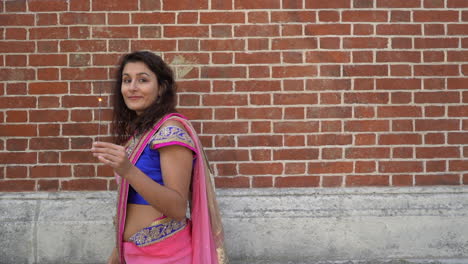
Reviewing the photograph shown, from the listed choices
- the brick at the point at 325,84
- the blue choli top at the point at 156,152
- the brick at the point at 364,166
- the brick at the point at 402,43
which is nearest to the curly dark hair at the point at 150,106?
the blue choli top at the point at 156,152

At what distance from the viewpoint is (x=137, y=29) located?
3.62m

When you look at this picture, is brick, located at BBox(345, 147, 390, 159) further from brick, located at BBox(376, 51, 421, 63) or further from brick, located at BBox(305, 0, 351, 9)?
brick, located at BBox(305, 0, 351, 9)

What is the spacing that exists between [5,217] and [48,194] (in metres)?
0.38

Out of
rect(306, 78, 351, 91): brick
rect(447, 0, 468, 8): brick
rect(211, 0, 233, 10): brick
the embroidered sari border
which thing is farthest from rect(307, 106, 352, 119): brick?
the embroidered sari border

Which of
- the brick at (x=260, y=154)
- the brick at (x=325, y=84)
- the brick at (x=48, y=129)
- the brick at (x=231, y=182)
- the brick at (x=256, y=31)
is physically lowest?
the brick at (x=231, y=182)

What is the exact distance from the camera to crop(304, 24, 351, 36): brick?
3.65 metres

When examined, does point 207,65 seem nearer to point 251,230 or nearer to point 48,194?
point 251,230

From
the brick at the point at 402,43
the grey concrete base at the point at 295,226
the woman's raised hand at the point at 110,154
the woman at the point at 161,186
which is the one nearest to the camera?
the woman's raised hand at the point at 110,154

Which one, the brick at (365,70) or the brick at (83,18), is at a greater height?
the brick at (83,18)

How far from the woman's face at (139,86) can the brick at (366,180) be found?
2.07 m

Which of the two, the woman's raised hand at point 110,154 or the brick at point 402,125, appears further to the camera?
the brick at point 402,125

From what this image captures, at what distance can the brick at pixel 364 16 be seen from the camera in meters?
3.66

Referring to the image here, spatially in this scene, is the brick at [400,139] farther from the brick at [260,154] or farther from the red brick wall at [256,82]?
the brick at [260,154]

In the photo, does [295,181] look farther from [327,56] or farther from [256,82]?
[327,56]
